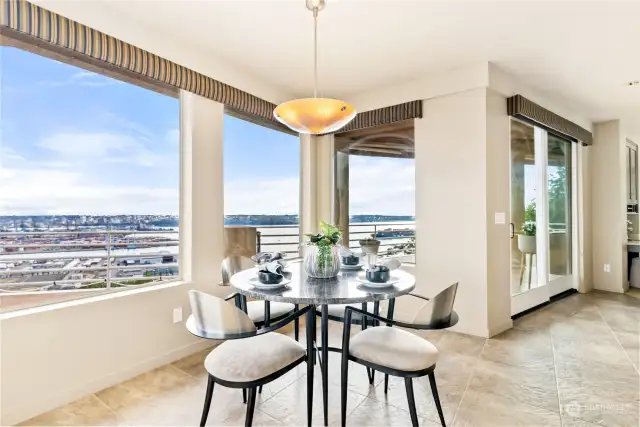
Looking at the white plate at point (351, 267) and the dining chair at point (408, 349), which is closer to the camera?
the dining chair at point (408, 349)

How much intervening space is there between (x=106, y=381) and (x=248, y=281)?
1.31 meters

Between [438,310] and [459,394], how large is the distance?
89 cm

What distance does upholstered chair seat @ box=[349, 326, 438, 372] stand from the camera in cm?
167

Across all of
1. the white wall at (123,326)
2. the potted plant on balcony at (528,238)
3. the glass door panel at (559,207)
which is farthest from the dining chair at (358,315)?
the glass door panel at (559,207)

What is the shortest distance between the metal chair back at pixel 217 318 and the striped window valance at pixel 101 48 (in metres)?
1.77

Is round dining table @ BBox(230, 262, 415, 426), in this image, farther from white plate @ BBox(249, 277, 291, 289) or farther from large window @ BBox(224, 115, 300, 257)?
large window @ BBox(224, 115, 300, 257)

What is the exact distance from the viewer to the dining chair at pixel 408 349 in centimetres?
167

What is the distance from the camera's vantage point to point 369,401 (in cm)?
212

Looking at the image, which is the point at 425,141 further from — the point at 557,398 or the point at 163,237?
the point at 163,237

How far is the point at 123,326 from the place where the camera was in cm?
241

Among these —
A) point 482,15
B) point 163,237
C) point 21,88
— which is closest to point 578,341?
point 482,15

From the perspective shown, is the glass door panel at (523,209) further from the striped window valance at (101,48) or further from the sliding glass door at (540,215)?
the striped window valance at (101,48)

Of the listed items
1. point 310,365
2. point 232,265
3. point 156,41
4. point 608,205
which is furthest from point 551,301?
point 156,41

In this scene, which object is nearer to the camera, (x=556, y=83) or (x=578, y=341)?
(x=578, y=341)
